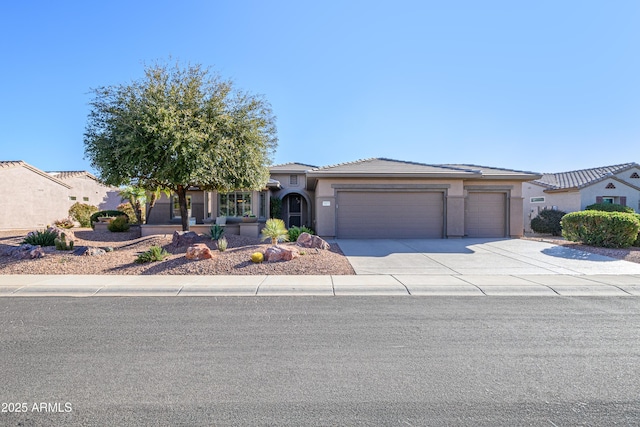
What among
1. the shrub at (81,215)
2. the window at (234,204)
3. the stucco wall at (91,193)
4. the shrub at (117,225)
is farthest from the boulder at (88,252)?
the stucco wall at (91,193)

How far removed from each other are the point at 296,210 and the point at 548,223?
54.7 feet

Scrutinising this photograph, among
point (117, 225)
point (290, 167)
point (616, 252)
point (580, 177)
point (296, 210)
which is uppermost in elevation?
point (290, 167)

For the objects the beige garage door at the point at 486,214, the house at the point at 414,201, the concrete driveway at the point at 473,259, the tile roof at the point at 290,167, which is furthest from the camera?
the tile roof at the point at 290,167

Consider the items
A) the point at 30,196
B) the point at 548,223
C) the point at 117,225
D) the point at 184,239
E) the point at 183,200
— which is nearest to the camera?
the point at 184,239

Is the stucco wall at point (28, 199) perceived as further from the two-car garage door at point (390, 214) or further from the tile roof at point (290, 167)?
the two-car garage door at point (390, 214)

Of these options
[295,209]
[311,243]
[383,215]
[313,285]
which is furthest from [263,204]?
[313,285]

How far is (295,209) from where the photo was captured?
21.9 metres

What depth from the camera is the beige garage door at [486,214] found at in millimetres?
16891

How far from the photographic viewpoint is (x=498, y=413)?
2928 millimetres

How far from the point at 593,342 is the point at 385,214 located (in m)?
11.7

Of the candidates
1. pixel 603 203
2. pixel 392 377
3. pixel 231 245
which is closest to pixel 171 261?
pixel 231 245

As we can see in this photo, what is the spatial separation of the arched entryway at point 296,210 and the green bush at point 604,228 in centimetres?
1405

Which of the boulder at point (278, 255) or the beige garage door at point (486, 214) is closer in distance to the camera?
the boulder at point (278, 255)

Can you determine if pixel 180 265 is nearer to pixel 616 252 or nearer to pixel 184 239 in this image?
pixel 184 239
